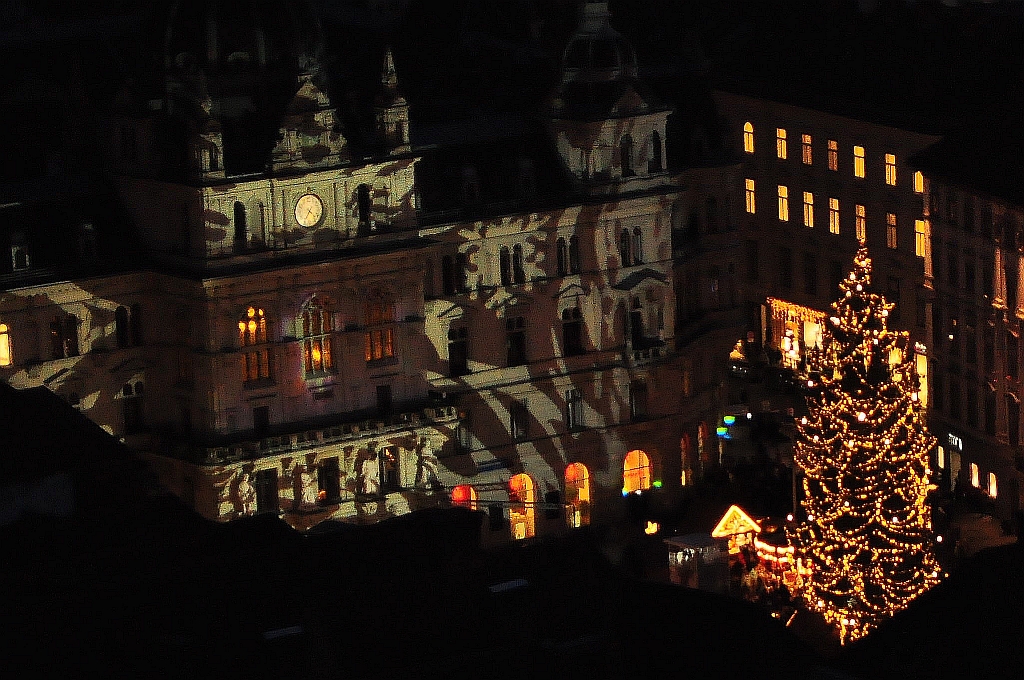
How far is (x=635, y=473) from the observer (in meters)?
175

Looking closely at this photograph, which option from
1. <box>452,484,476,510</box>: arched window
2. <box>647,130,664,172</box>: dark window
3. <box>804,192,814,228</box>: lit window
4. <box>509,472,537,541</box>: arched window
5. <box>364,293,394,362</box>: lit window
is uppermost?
<box>647,130,664,172</box>: dark window

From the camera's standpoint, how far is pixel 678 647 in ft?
340

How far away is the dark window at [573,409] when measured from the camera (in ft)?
568

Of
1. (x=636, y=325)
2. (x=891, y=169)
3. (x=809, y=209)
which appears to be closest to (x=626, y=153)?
(x=636, y=325)

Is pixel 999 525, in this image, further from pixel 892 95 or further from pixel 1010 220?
pixel 892 95

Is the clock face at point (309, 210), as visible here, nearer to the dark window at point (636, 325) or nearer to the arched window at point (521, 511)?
the arched window at point (521, 511)

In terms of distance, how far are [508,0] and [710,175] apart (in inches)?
616

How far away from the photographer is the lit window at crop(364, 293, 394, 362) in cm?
16612

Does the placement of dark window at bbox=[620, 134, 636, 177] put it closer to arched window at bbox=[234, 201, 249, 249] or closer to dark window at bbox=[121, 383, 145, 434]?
arched window at bbox=[234, 201, 249, 249]

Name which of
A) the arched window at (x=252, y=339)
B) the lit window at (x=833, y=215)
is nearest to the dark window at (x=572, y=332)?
the arched window at (x=252, y=339)

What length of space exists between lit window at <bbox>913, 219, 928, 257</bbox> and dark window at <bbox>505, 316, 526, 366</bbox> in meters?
21.4

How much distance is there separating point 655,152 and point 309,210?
17.6m

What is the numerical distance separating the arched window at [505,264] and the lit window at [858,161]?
26.9 m

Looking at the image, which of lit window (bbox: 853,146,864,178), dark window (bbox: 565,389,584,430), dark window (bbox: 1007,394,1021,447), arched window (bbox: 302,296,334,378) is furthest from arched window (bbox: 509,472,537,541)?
lit window (bbox: 853,146,864,178)
